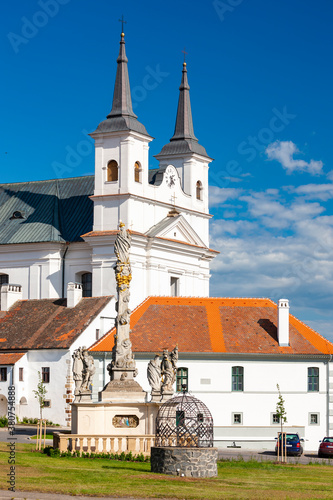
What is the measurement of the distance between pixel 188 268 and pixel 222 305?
19300 mm

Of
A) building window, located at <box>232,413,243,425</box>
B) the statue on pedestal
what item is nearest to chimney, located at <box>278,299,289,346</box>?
building window, located at <box>232,413,243,425</box>

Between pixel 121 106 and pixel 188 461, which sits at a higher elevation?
pixel 121 106

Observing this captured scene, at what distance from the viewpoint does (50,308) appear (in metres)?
72.2

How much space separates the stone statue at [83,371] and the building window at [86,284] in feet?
115

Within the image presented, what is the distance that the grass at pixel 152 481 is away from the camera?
2678 cm

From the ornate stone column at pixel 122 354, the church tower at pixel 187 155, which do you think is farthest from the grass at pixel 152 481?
the church tower at pixel 187 155

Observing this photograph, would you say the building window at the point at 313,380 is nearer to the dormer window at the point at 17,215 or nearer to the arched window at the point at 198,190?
the arched window at the point at 198,190

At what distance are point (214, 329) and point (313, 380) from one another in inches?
258

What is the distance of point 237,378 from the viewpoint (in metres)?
58.2

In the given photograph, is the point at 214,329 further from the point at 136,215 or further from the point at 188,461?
the point at 188,461

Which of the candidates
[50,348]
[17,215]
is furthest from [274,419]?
[17,215]

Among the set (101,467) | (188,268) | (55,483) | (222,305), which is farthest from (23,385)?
(55,483)

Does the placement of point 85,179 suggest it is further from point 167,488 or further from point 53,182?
point 167,488

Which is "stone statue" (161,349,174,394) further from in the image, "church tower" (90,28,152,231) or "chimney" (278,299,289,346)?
"church tower" (90,28,152,231)
